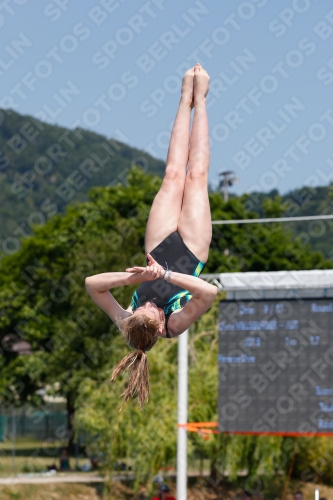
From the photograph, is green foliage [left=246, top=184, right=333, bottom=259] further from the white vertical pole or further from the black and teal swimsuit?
the black and teal swimsuit

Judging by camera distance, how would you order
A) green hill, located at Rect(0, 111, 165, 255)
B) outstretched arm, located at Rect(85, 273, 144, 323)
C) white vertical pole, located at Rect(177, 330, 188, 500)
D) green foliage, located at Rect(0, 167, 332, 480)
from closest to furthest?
1. outstretched arm, located at Rect(85, 273, 144, 323)
2. white vertical pole, located at Rect(177, 330, 188, 500)
3. green foliage, located at Rect(0, 167, 332, 480)
4. green hill, located at Rect(0, 111, 165, 255)

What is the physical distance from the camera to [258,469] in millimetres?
20922

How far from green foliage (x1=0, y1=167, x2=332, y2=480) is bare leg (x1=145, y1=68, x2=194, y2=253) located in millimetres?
14583

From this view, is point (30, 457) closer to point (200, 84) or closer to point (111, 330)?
point (111, 330)

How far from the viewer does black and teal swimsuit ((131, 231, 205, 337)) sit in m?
6.72

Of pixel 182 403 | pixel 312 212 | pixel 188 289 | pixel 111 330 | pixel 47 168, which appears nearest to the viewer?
pixel 188 289

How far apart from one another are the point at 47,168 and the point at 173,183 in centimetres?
9254

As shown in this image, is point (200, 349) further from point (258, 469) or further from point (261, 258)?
point (261, 258)

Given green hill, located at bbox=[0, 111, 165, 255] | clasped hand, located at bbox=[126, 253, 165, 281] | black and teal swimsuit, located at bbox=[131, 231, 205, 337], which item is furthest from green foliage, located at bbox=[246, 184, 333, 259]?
clasped hand, located at bbox=[126, 253, 165, 281]

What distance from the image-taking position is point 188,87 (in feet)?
23.8

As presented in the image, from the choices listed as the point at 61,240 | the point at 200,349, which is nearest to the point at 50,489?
the point at 200,349

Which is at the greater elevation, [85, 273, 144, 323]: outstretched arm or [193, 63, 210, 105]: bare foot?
[193, 63, 210, 105]: bare foot

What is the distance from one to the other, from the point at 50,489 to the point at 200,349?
566cm

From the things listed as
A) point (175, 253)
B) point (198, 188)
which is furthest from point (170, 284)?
point (198, 188)
